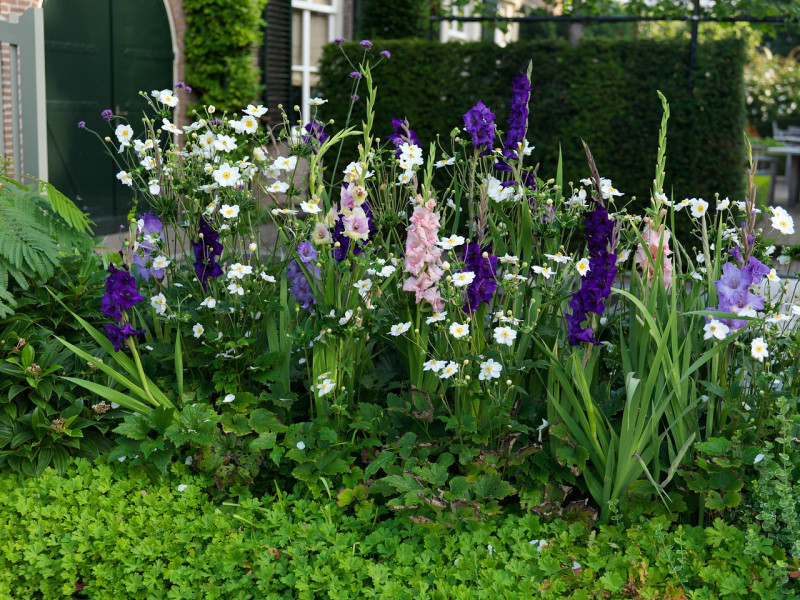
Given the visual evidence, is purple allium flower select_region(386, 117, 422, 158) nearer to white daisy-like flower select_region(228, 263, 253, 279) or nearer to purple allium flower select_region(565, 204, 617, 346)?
white daisy-like flower select_region(228, 263, 253, 279)

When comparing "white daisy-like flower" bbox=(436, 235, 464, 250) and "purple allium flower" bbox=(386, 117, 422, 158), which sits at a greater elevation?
"purple allium flower" bbox=(386, 117, 422, 158)

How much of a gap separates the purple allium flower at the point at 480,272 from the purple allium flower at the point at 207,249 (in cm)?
77

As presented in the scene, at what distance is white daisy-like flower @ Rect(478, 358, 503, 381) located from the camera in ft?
7.14

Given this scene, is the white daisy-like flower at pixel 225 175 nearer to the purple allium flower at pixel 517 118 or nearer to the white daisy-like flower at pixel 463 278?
the white daisy-like flower at pixel 463 278

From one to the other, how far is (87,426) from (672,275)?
180cm

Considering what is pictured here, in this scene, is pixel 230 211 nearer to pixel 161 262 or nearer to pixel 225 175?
pixel 225 175

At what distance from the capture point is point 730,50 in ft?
22.4

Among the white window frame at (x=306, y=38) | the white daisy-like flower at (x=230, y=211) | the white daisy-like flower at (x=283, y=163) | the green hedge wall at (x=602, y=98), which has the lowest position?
the white daisy-like flower at (x=230, y=211)

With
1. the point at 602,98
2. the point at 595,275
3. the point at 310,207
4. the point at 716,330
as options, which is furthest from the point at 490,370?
the point at 602,98

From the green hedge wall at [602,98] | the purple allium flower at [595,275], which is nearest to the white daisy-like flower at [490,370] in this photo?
the purple allium flower at [595,275]

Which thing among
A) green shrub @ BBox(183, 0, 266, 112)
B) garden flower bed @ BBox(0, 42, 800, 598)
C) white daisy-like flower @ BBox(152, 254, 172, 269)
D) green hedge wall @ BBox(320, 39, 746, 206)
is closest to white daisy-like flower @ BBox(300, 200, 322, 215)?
garden flower bed @ BBox(0, 42, 800, 598)

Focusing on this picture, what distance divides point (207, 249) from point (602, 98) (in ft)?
18.1

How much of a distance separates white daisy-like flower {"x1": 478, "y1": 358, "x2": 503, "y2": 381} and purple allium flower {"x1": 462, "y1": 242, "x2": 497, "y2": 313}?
0.20m

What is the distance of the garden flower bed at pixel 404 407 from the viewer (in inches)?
80.4
